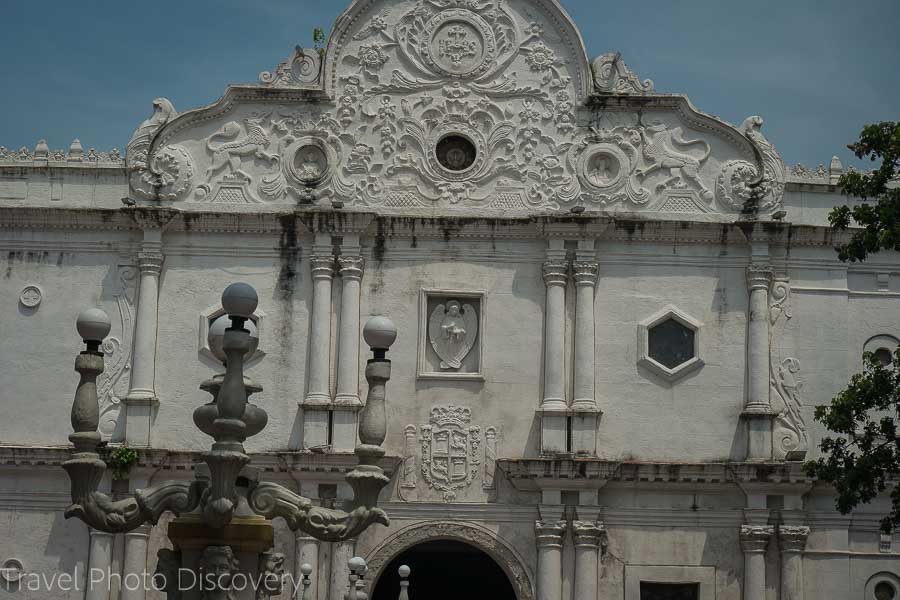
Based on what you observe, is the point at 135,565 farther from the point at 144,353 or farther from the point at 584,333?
the point at 584,333

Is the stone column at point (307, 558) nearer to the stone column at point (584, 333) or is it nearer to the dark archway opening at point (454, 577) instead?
the stone column at point (584, 333)

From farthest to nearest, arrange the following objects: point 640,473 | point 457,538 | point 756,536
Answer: point 457,538 < point 640,473 < point 756,536

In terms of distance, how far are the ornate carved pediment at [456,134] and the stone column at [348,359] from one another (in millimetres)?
1244

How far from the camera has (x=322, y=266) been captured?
1028 inches

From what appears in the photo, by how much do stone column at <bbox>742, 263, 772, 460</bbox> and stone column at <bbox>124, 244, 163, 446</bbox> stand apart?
10.4 metres

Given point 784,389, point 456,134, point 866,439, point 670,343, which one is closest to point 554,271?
point 670,343

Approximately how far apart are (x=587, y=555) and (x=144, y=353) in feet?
27.7

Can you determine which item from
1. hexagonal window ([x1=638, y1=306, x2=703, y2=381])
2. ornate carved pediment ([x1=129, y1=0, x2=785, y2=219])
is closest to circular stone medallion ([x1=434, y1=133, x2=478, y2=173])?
ornate carved pediment ([x1=129, y1=0, x2=785, y2=219])

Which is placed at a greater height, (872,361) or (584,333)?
(584,333)

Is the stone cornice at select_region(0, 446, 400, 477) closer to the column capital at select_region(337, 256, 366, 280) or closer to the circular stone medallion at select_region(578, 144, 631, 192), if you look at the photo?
the column capital at select_region(337, 256, 366, 280)

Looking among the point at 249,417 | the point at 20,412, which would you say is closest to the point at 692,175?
the point at 20,412

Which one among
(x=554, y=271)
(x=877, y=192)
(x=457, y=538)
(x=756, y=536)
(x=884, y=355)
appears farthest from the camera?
(x=884, y=355)

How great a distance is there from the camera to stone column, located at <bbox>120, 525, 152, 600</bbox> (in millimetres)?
24766

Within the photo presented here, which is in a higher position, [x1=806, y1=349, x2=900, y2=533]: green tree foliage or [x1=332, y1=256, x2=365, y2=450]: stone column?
[x1=332, y1=256, x2=365, y2=450]: stone column
